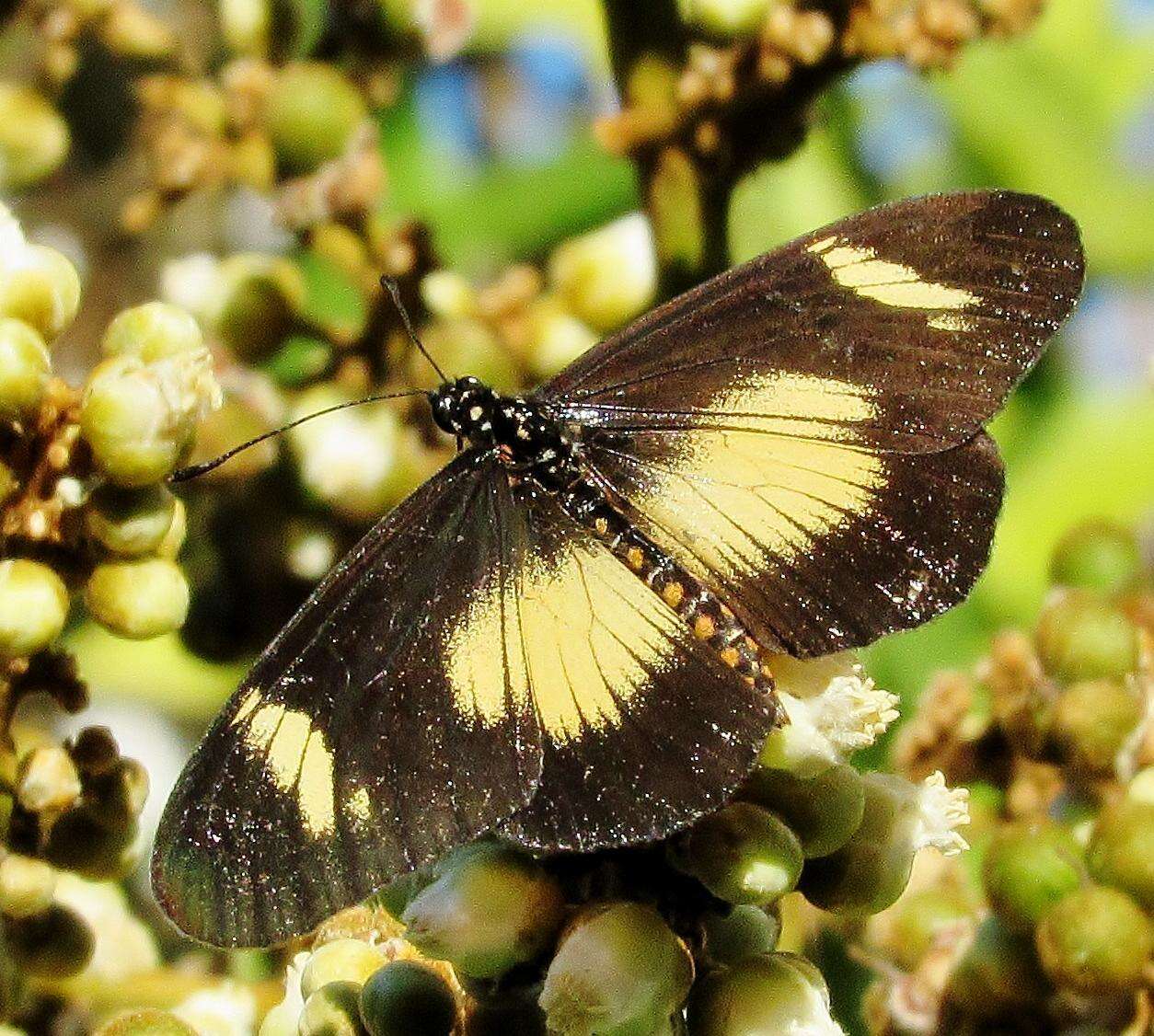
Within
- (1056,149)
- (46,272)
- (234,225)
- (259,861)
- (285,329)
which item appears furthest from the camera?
(234,225)

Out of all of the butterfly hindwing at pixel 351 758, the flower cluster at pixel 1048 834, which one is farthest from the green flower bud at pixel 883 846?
the butterfly hindwing at pixel 351 758

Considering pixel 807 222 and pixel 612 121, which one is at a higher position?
pixel 807 222

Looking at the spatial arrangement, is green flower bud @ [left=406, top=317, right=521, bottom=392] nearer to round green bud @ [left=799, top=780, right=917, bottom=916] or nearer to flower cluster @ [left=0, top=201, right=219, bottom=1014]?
flower cluster @ [left=0, top=201, right=219, bottom=1014]

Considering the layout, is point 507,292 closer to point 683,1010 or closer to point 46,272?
point 46,272

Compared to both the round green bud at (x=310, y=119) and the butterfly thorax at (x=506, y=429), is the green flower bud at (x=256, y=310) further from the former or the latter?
the butterfly thorax at (x=506, y=429)

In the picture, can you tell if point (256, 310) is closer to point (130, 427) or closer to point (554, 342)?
point (554, 342)

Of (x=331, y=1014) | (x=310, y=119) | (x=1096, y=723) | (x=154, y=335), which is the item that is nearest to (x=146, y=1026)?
(x=331, y=1014)

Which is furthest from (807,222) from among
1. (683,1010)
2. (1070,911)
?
(683,1010)
